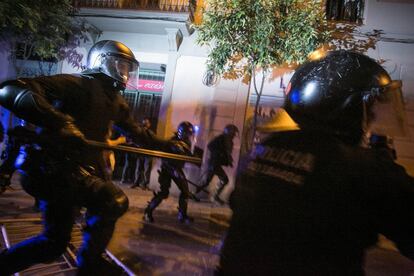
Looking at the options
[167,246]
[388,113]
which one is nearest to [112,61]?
[388,113]

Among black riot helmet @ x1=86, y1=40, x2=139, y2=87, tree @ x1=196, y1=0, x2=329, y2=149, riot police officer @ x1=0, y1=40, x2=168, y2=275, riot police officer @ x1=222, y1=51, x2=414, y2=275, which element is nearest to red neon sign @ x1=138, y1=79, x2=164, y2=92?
tree @ x1=196, y1=0, x2=329, y2=149

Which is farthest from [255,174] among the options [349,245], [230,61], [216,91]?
[216,91]

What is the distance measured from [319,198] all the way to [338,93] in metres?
0.49

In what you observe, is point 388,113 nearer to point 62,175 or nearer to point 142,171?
point 62,175

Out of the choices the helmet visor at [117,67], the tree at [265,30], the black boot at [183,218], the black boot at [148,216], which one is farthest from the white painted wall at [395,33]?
the helmet visor at [117,67]

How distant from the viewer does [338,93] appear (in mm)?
1347

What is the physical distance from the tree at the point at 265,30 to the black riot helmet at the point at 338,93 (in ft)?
16.3

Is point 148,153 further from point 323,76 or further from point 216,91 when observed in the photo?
point 216,91

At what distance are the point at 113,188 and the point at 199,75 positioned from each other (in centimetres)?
731

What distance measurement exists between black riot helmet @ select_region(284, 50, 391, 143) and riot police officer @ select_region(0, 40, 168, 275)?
1282 millimetres

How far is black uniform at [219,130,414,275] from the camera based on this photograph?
104 centimetres

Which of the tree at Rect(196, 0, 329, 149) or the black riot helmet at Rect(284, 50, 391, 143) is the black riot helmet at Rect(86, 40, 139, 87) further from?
the tree at Rect(196, 0, 329, 149)

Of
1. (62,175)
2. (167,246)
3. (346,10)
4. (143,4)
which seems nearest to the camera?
(62,175)

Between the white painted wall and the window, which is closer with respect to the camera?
the white painted wall
